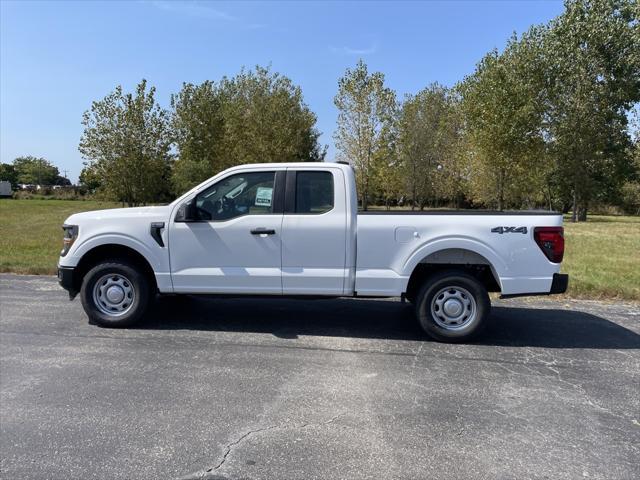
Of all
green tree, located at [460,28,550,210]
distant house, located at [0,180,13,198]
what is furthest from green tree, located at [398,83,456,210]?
distant house, located at [0,180,13,198]

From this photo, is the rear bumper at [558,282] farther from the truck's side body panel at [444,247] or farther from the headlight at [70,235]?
the headlight at [70,235]

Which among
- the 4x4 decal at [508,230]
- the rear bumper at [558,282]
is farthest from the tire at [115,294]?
the rear bumper at [558,282]

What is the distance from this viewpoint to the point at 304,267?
18.7 feet

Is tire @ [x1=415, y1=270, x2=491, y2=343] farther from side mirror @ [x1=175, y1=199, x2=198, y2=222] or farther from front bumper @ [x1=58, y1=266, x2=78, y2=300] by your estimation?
front bumper @ [x1=58, y1=266, x2=78, y2=300]

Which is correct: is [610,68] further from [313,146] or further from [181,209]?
[181,209]

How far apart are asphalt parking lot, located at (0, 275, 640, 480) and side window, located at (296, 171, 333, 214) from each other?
1.54m

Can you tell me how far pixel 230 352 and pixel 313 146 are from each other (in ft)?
142

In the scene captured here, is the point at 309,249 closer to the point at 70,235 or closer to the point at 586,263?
the point at 70,235

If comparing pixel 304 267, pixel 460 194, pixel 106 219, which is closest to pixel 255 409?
pixel 304 267

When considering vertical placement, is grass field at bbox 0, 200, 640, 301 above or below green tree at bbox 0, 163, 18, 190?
below

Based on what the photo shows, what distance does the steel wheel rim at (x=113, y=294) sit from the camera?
19.8ft

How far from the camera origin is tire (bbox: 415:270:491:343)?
18.3 feet

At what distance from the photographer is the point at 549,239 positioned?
213 inches

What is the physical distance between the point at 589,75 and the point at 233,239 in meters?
31.1
